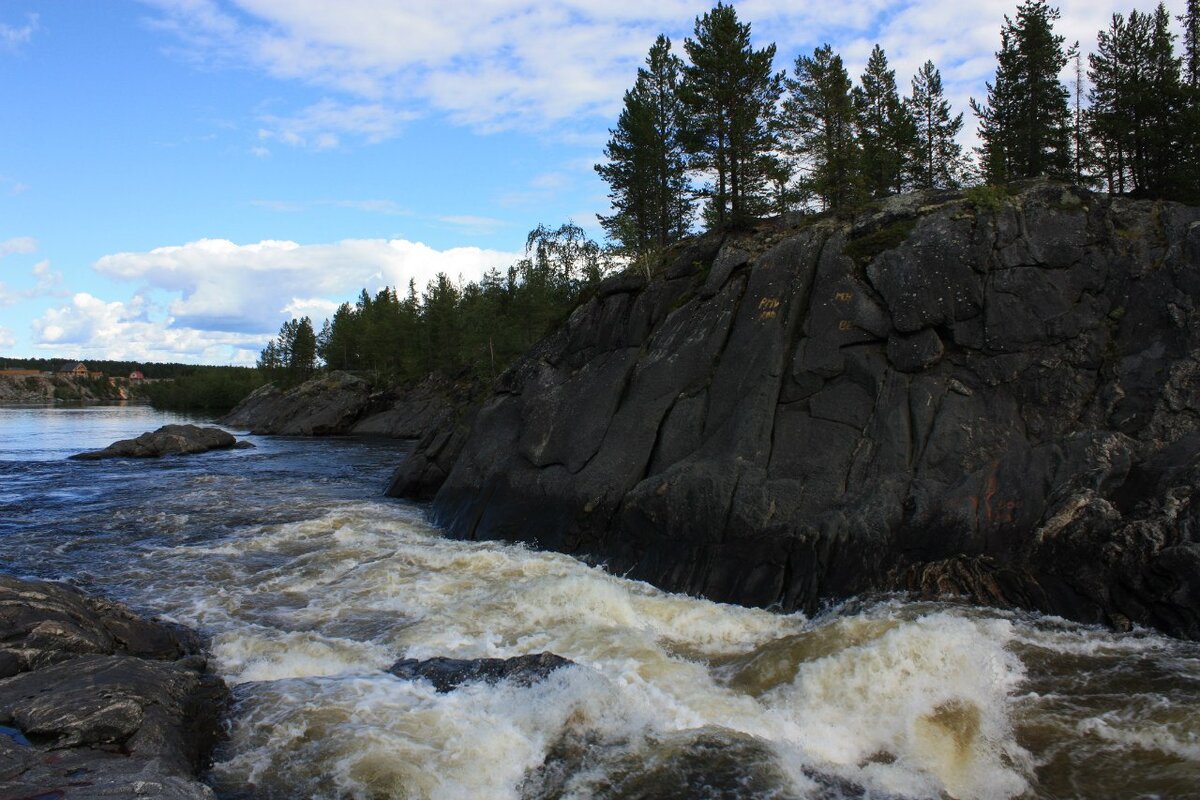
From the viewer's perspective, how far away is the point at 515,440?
23.9 meters

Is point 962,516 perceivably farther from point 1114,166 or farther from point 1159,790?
point 1114,166

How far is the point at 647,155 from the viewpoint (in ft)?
124

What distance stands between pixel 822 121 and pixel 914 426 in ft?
86.8

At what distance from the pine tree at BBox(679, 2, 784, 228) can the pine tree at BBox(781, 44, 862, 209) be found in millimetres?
2937

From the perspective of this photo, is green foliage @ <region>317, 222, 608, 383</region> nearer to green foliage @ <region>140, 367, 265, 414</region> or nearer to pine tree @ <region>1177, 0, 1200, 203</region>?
pine tree @ <region>1177, 0, 1200, 203</region>

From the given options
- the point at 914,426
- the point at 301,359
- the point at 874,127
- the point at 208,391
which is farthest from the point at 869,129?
the point at 208,391

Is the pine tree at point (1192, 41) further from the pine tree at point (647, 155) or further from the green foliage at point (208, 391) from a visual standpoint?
the green foliage at point (208, 391)

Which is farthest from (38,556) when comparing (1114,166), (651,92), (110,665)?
(1114,166)

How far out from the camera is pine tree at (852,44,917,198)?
118ft

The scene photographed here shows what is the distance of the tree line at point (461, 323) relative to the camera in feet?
191

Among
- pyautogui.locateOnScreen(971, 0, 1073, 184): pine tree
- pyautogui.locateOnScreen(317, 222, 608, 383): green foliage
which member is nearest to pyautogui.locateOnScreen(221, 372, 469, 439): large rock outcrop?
pyautogui.locateOnScreen(317, 222, 608, 383): green foliage

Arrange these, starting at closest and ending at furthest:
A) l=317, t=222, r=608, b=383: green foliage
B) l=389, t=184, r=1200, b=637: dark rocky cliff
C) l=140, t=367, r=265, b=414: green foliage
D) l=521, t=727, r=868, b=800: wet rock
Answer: l=521, t=727, r=868, b=800: wet rock → l=389, t=184, r=1200, b=637: dark rocky cliff → l=317, t=222, r=608, b=383: green foliage → l=140, t=367, r=265, b=414: green foliage

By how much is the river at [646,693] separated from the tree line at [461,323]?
674 inches

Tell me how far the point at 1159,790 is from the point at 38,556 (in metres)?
24.3
